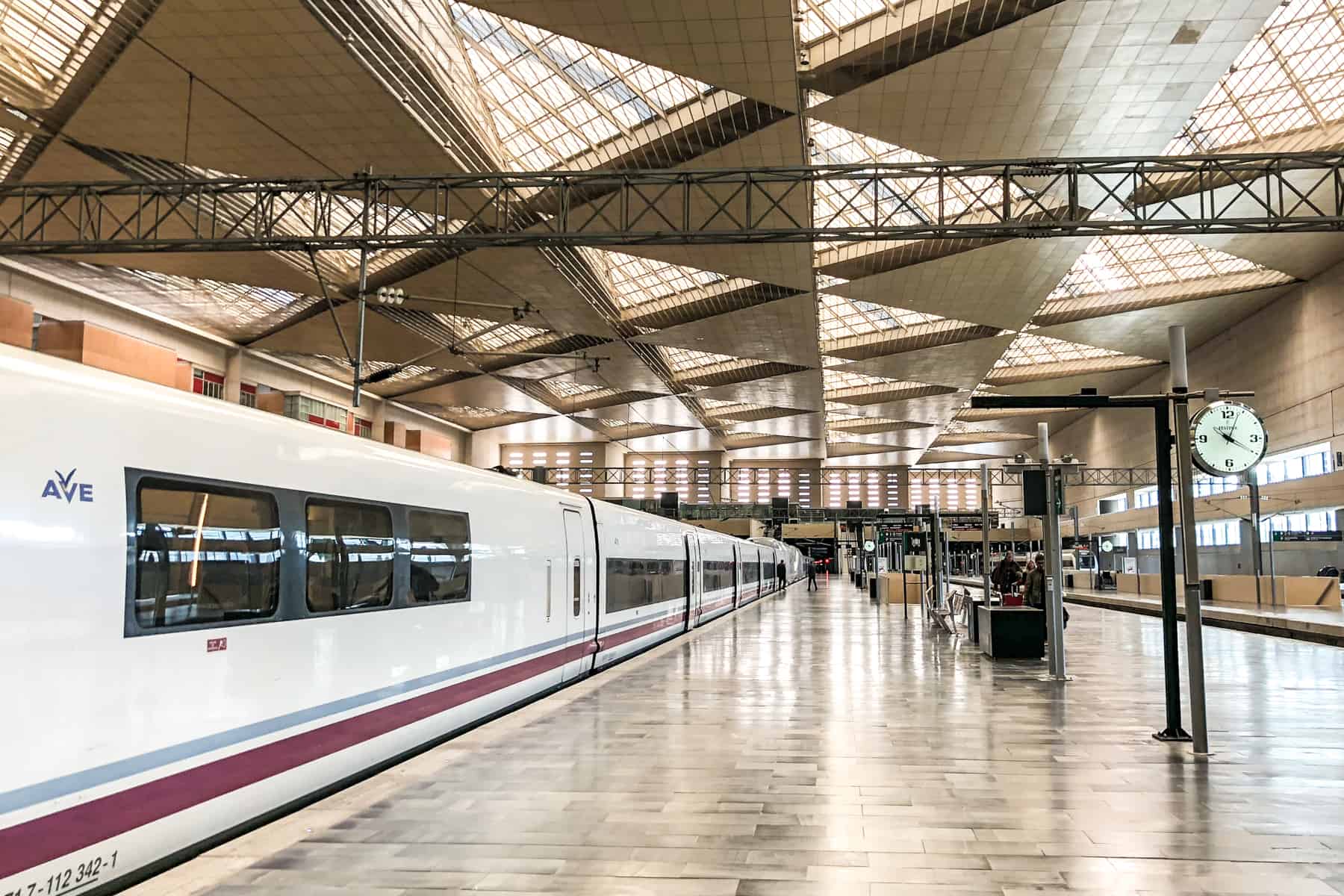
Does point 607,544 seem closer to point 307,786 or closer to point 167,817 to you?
point 307,786

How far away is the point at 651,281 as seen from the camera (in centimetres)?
3612

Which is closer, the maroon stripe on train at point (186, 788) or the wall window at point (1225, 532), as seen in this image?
the maroon stripe on train at point (186, 788)

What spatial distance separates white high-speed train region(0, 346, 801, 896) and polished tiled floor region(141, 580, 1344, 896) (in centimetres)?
43

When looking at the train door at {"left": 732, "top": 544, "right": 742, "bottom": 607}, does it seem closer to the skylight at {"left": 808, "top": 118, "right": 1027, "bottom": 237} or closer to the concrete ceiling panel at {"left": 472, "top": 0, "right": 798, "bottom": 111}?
the skylight at {"left": 808, "top": 118, "right": 1027, "bottom": 237}

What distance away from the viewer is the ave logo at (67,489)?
4352mm

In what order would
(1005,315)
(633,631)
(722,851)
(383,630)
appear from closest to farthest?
(722,851) < (383,630) < (633,631) < (1005,315)

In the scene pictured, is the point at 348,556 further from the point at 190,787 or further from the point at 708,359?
the point at 708,359

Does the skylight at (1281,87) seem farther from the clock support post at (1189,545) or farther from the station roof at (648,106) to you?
the clock support post at (1189,545)

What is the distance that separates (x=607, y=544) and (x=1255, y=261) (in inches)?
1147

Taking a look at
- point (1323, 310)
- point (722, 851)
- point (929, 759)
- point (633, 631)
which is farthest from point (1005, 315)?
point (722, 851)

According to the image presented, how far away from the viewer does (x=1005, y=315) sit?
35.8 meters

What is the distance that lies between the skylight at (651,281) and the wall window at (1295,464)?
835 inches

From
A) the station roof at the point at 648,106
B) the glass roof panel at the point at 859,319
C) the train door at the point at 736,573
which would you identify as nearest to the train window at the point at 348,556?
the station roof at the point at 648,106

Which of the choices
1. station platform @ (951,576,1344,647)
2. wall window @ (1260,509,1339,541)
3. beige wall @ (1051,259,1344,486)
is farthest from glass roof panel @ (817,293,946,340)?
wall window @ (1260,509,1339,541)
